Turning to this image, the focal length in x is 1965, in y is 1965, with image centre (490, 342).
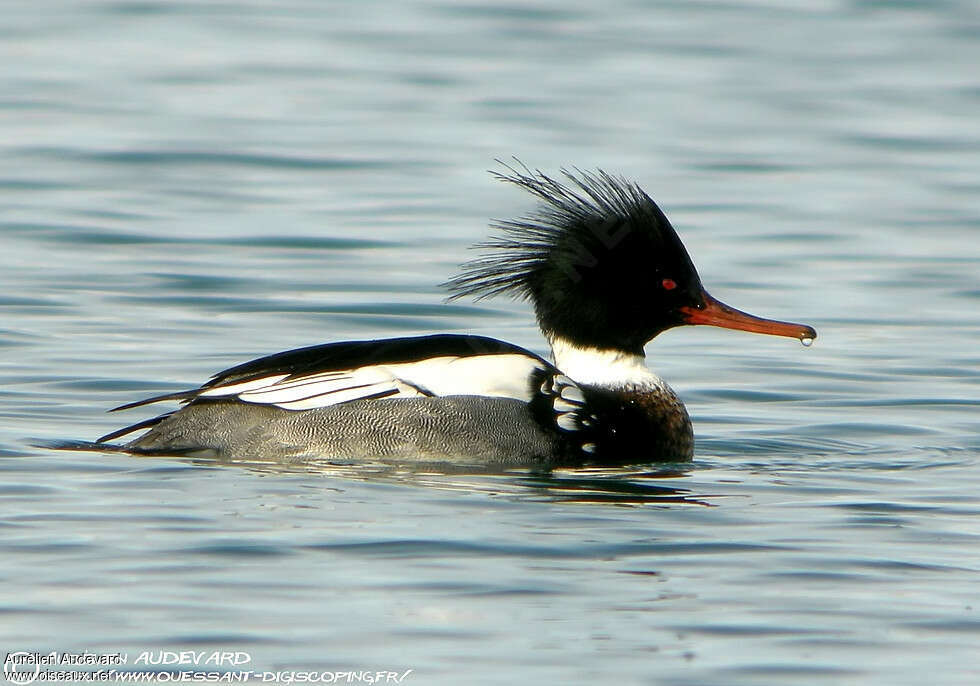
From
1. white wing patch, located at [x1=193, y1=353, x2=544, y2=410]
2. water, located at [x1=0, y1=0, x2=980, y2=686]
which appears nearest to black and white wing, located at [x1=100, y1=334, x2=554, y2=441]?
white wing patch, located at [x1=193, y1=353, x2=544, y2=410]

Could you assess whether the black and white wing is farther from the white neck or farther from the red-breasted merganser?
the white neck

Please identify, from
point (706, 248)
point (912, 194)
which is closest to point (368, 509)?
point (706, 248)

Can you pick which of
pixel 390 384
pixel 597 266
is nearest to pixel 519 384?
pixel 390 384

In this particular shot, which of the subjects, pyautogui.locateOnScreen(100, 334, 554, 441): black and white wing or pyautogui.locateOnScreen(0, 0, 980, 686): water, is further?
pyautogui.locateOnScreen(100, 334, 554, 441): black and white wing

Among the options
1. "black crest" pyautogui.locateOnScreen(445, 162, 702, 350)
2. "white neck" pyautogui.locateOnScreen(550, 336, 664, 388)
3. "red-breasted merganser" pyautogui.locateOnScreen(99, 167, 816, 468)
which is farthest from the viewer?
"white neck" pyautogui.locateOnScreen(550, 336, 664, 388)

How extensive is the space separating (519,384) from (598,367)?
639 millimetres

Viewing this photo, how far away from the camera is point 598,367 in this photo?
9.02 metres

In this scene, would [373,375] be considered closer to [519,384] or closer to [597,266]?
[519,384]

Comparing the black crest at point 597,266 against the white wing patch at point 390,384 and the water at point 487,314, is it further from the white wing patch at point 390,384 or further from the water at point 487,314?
the water at point 487,314

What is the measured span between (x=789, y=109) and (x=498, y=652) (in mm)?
13366

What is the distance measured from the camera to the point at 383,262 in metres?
13.2

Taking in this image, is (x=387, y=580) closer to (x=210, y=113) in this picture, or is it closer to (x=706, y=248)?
(x=706, y=248)

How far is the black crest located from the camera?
885cm

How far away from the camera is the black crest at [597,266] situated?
885 centimetres
